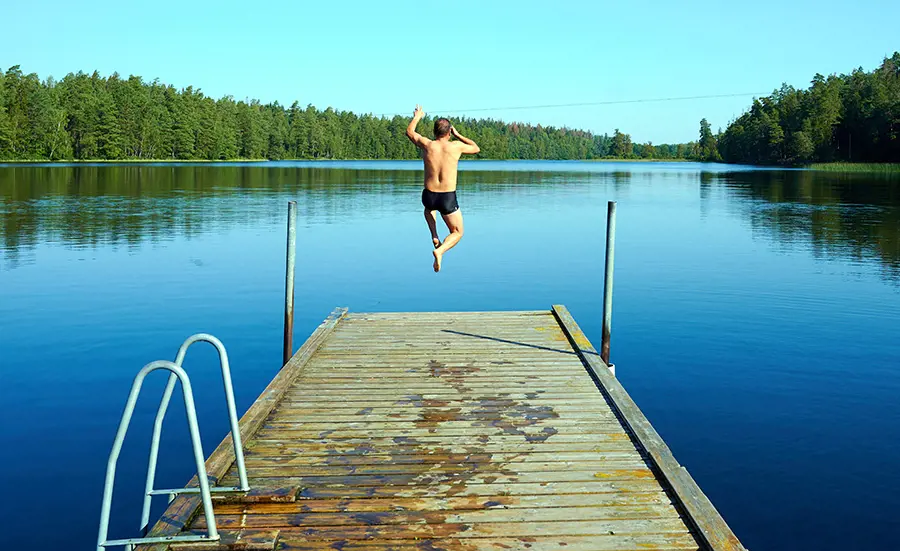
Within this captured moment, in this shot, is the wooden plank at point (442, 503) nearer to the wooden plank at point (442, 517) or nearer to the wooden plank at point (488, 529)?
the wooden plank at point (442, 517)

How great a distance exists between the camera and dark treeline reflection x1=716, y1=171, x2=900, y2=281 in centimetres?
2634

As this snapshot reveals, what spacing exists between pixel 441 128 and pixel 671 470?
5038 millimetres

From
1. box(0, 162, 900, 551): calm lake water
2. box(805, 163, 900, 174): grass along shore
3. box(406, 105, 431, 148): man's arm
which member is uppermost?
box(805, 163, 900, 174): grass along shore

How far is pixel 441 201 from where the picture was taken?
9867mm

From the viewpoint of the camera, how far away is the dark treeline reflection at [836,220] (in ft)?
86.4

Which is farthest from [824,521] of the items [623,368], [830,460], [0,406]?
[0,406]

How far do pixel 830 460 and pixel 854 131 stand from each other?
11775 centimetres

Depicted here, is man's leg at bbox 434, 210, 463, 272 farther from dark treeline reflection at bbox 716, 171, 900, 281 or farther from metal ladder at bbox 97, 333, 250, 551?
dark treeline reflection at bbox 716, 171, 900, 281

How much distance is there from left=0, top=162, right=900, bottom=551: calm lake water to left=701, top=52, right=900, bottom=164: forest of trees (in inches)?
2929

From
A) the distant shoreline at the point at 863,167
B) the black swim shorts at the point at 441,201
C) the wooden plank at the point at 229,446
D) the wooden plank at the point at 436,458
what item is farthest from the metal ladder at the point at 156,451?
the distant shoreline at the point at 863,167

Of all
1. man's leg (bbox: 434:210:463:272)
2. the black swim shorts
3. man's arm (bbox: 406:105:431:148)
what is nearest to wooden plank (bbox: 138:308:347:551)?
man's leg (bbox: 434:210:463:272)

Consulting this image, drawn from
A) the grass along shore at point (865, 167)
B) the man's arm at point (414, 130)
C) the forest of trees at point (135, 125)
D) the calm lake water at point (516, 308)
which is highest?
the forest of trees at point (135, 125)

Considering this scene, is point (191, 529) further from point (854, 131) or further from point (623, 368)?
point (854, 131)

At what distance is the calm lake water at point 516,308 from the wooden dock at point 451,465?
1.89 meters
